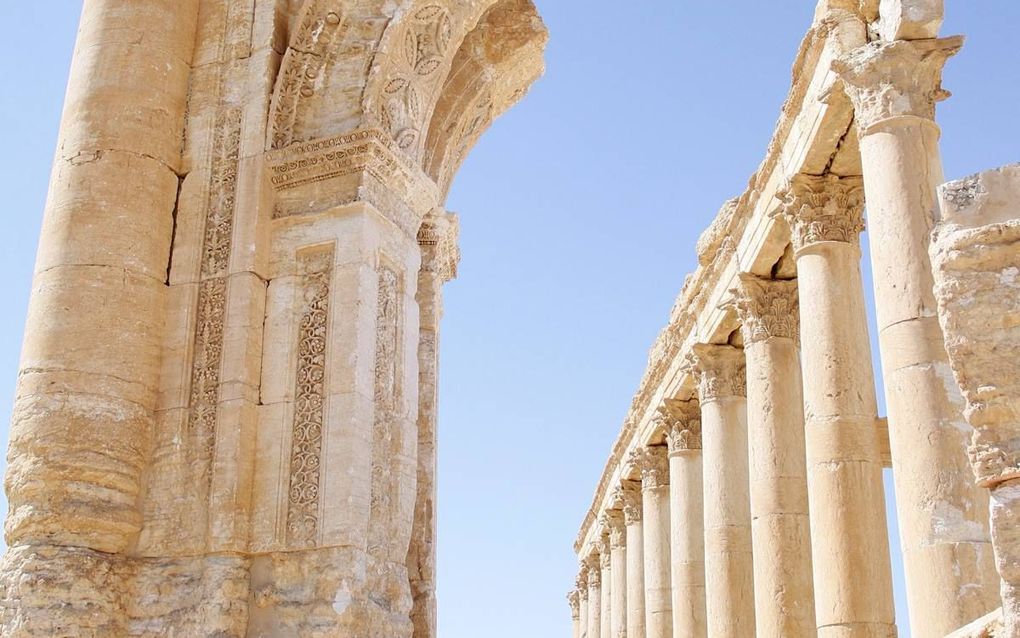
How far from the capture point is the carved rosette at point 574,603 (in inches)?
1991

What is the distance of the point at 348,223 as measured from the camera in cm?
887

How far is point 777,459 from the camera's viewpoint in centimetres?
1664

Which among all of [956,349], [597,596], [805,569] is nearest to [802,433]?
[805,569]

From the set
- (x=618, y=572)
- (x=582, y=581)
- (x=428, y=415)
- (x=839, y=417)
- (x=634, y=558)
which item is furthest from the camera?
(x=582, y=581)

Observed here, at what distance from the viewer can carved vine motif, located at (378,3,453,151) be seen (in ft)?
31.3

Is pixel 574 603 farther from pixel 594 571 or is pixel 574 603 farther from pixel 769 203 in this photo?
pixel 769 203

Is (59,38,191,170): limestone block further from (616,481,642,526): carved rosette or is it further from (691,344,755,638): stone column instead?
(616,481,642,526): carved rosette

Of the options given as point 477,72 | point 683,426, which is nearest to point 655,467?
point 683,426

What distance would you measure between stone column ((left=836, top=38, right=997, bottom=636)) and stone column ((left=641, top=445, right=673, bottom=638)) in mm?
16043

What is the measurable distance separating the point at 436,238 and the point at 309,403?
3570 millimetres

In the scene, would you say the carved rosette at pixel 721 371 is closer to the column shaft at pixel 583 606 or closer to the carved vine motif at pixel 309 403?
the carved vine motif at pixel 309 403

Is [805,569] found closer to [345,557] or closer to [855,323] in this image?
[855,323]

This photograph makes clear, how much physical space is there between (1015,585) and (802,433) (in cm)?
1365

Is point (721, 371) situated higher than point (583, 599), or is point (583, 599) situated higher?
point (721, 371)
